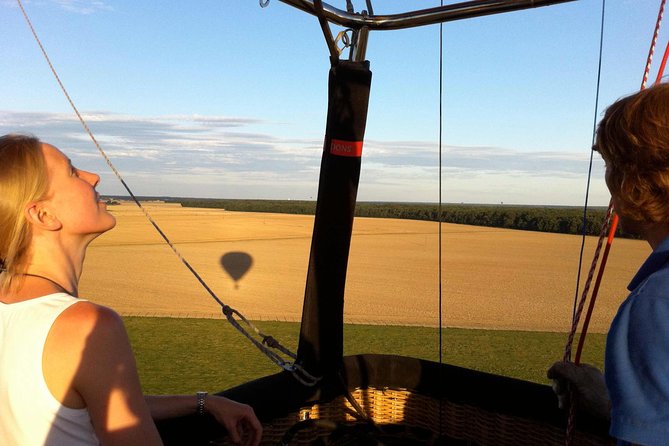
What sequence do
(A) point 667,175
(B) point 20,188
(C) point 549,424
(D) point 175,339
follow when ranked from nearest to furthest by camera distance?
(A) point 667,175, (B) point 20,188, (C) point 549,424, (D) point 175,339

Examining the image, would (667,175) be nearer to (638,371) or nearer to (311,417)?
(638,371)

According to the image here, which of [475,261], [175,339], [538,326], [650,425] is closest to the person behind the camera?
[650,425]

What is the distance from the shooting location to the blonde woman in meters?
1.12

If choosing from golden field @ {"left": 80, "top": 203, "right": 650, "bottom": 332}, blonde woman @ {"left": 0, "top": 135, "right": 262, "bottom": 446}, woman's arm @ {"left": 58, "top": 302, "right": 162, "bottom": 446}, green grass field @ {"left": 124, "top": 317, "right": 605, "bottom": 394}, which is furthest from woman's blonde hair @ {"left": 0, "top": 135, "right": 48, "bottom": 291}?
golden field @ {"left": 80, "top": 203, "right": 650, "bottom": 332}

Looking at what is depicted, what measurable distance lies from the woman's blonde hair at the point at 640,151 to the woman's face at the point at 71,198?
937 mm

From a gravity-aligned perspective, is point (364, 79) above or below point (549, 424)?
above

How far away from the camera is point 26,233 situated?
1.28m

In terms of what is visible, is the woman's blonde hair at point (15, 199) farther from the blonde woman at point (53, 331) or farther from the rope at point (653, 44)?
the rope at point (653, 44)

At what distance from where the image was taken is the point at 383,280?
43.4ft

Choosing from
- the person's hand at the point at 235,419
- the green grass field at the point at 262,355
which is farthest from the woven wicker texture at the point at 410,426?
the green grass field at the point at 262,355

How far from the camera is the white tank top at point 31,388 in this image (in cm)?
113

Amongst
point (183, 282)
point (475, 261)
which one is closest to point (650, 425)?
point (183, 282)

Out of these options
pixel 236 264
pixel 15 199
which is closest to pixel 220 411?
pixel 15 199

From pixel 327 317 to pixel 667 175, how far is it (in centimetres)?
134
